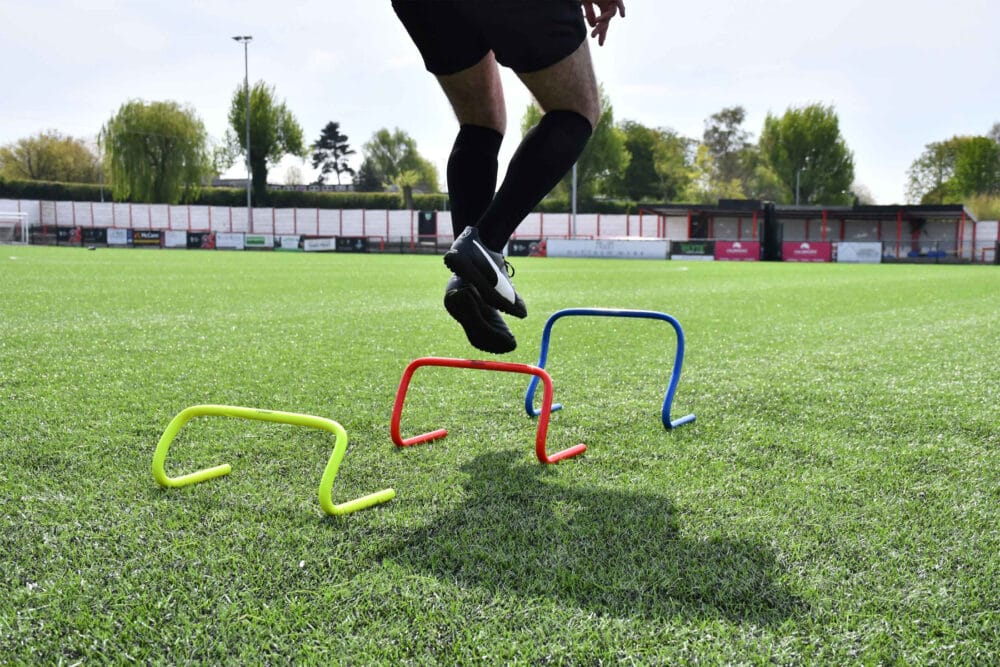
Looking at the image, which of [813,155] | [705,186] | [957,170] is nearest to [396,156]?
[705,186]

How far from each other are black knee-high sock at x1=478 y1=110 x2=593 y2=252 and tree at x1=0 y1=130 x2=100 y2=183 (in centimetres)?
7980

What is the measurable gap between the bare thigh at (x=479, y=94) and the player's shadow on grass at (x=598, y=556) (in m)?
1.18

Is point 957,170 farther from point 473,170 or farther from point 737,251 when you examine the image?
point 473,170

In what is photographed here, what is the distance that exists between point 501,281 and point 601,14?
97 cm

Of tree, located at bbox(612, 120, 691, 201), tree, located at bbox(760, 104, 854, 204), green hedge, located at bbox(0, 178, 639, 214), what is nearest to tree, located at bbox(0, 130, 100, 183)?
green hedge, located at bbox(0, 178, 639, 214)

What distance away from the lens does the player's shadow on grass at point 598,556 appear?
149 cm

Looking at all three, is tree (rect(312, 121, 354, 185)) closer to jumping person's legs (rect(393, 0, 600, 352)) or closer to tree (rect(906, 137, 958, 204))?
tree (rect(906, 137, 958, 204))

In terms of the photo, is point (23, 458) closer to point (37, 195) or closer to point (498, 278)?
point (498, 278)

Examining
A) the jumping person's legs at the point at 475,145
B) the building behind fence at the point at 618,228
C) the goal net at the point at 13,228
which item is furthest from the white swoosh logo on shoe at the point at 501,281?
the goal net at the point at 13,228

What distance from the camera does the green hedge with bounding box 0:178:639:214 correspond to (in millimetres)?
59594

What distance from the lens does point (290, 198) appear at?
211 ft

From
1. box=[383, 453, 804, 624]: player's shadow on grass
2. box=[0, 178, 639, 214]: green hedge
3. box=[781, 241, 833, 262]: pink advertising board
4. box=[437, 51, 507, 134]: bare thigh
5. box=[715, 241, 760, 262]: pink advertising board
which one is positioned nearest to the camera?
box=[383, 453, 804, 624]: player's shadow on grass

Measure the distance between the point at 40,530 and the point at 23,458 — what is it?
683 mm

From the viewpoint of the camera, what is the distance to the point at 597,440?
2.76 metres
